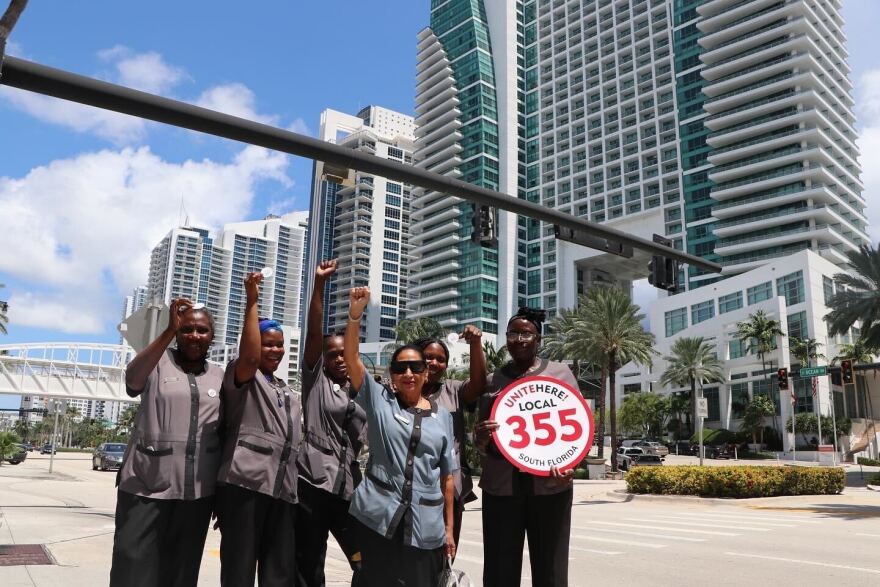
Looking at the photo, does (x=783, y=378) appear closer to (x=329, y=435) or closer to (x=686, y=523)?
(x=686, y=523)

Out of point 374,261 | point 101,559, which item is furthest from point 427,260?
point 101,559

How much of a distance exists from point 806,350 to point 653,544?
6176cm

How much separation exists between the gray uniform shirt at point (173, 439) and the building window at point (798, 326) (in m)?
70.9

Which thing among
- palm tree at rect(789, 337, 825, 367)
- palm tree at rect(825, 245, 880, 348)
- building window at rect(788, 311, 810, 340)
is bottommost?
palm tree at rect(825, 245, 880, 348)

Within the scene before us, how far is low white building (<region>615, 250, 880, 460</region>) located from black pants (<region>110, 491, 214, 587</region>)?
6471 cm

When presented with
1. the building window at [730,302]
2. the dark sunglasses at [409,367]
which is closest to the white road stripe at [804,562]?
the dark sunglasses at [409,367]

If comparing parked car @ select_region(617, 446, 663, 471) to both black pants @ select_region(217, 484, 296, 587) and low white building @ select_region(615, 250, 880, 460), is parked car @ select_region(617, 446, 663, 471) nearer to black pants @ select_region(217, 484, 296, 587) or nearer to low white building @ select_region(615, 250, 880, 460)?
low white building @ select_region(615, 250, 880, 460)

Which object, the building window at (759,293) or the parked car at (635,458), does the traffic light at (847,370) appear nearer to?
the parked car at (635,458)

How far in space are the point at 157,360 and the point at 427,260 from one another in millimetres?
132789

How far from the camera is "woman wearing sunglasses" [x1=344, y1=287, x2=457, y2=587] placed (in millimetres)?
3744

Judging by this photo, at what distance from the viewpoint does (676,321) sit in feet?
277

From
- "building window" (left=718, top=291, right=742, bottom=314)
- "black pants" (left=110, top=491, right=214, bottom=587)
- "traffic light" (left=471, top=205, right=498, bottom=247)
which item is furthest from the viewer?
"building window" (left=718, top=291, right=742, bottom=314)

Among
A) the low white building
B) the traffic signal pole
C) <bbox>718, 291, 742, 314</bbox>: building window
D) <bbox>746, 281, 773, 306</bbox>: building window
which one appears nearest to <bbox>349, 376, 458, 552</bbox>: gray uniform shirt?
the traffic signal pole

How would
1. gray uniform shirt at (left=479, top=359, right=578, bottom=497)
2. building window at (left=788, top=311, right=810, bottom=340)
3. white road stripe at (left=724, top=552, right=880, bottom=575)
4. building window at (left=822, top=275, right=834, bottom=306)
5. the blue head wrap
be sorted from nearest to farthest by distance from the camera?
the blue head wrap → gray uniform shirt at (left=479, top=359, right=578, bottom=497) → white road stripe at (left=724, top=552, right=880, bottom=575) → building window at (left=788, top=311, right=810, bottom=340) → building window at (left=822, top=275, right=834, bottom=306)
